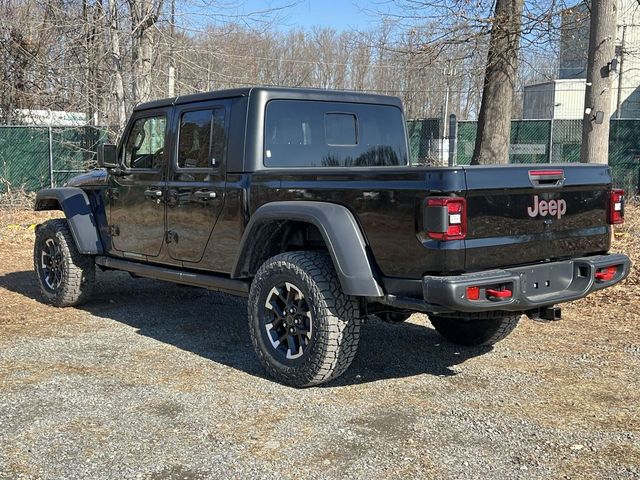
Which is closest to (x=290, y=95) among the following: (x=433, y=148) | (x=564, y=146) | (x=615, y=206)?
(x=615, y=206)

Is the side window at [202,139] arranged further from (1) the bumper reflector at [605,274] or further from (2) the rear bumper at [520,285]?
(1) the bumper reflector at [605,274]

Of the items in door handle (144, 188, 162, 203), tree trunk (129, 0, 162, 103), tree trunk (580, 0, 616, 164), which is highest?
tree trunk (129, 0, 162, 103)

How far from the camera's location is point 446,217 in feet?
13.4

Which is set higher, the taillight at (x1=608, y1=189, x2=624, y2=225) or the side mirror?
the side mirror

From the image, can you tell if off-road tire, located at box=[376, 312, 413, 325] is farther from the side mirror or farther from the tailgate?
the side mirror

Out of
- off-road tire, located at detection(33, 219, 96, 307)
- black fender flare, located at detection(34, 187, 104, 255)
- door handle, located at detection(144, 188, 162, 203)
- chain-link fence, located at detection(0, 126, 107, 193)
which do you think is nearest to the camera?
door handle, located at detection(144, 188, 162, 203)

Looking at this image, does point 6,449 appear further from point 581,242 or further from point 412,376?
point 581,242

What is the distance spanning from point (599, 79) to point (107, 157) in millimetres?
6706

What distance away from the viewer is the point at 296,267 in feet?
15.9

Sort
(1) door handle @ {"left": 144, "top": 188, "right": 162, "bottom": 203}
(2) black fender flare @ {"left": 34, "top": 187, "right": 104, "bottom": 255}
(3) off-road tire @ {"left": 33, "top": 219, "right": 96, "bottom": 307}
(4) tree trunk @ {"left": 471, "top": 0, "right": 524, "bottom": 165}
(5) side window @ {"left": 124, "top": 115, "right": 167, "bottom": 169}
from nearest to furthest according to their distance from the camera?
1. (1) door handle @ {"left": 144, "top": 188, "right": 162, "bottom": 203}
2. (5) side window @ {"left": 124, "top": 115, "right": 167, "bottom": 169}
3. (2) black fender flare @ {"left": 34, "top": 187, "right": 104, "bottom": 255}
4. (3) off-road tire @ {"left": 33, "top": 219, "right": 96, "bottom": 307}
5. (4) tree trunk @ {"left": 471, "top": 0, "right": 524, "bottom": 165}

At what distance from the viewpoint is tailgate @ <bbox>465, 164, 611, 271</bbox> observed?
4.25 metres

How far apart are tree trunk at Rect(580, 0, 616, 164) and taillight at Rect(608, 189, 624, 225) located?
536 cm

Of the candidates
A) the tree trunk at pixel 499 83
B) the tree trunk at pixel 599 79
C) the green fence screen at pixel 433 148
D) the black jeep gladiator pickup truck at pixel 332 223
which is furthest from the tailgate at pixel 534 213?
the green fence screen at pixel 433 148

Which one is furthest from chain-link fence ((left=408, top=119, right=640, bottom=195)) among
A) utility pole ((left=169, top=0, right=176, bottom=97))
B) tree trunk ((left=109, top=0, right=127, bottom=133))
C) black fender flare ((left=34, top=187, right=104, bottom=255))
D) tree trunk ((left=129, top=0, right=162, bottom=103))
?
black fender flare ((left=34, top=187, right=104, bottom=255))
